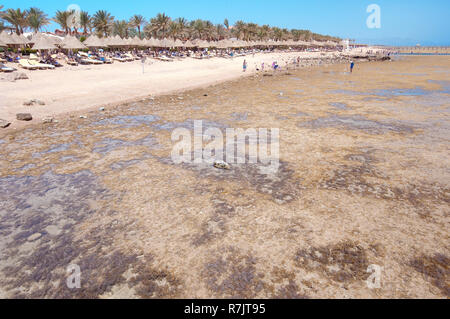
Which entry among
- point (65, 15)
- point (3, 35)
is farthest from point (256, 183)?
point (65, 15)

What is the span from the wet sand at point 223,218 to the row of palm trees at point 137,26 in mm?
41126

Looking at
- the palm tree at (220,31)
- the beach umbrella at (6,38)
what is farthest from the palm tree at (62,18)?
the palm tree at (220,31)

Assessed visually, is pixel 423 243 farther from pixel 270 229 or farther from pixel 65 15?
pixel 65 15

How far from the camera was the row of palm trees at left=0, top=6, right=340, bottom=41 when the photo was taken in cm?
4669

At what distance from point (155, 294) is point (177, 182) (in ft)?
10.2

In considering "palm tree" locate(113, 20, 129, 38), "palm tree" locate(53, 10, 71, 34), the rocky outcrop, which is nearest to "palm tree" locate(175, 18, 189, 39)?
"palm tree" locate(113, 20, 129, 38)

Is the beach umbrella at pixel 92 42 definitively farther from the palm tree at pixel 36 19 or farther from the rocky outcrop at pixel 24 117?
the rocky outcrop at pixel 24 117

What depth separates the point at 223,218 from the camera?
474 cm

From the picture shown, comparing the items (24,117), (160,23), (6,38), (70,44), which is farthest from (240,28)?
(24,117)

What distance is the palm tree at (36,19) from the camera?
4638cm

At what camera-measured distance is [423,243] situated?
13.5ft
